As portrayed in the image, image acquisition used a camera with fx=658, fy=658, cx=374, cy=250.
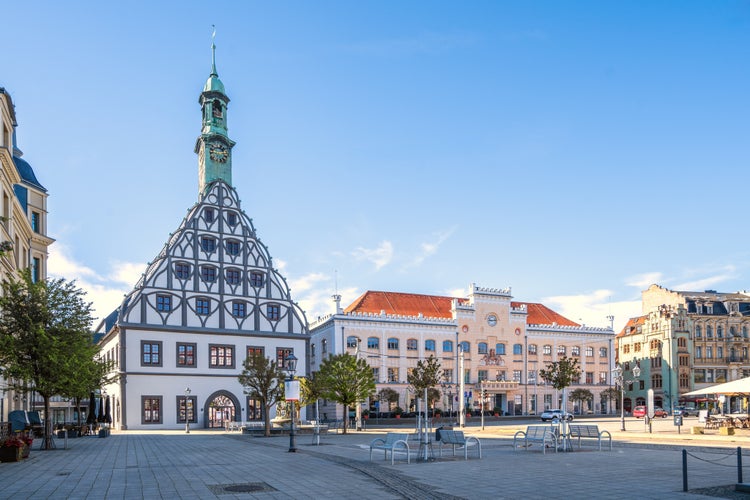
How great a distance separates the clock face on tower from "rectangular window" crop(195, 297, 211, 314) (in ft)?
45.8

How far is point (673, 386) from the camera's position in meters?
87.7

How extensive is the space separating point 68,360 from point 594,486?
24.1m

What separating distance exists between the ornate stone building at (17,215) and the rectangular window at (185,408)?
428 inches

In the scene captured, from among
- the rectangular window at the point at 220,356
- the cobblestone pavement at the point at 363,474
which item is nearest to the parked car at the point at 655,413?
the rectangular window at the point at 220,356

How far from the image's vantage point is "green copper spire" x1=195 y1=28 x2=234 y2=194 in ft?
199

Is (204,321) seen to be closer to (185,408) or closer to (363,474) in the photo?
(185,408)

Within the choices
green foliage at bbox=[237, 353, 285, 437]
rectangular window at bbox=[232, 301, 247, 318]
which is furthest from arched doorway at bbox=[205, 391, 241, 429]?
green foliage at bbox=[237, 353, 285, 437]

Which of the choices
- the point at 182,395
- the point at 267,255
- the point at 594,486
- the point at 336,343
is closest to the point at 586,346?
the point at 336,343

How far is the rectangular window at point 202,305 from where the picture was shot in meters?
54.4

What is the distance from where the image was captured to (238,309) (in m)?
56.6

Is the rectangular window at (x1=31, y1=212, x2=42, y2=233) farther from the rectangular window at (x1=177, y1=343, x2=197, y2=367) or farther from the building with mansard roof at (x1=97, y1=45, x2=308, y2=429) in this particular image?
the rectangular window at (x1=177, y1=343, x2=197, y2=367)

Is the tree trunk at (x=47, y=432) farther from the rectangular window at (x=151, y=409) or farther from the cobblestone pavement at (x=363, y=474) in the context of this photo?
the rectangular window at (x=151, y=409)

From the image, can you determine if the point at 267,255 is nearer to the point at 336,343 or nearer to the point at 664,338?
the point at 336,343

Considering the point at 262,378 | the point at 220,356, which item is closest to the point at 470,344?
the point at 220,356
